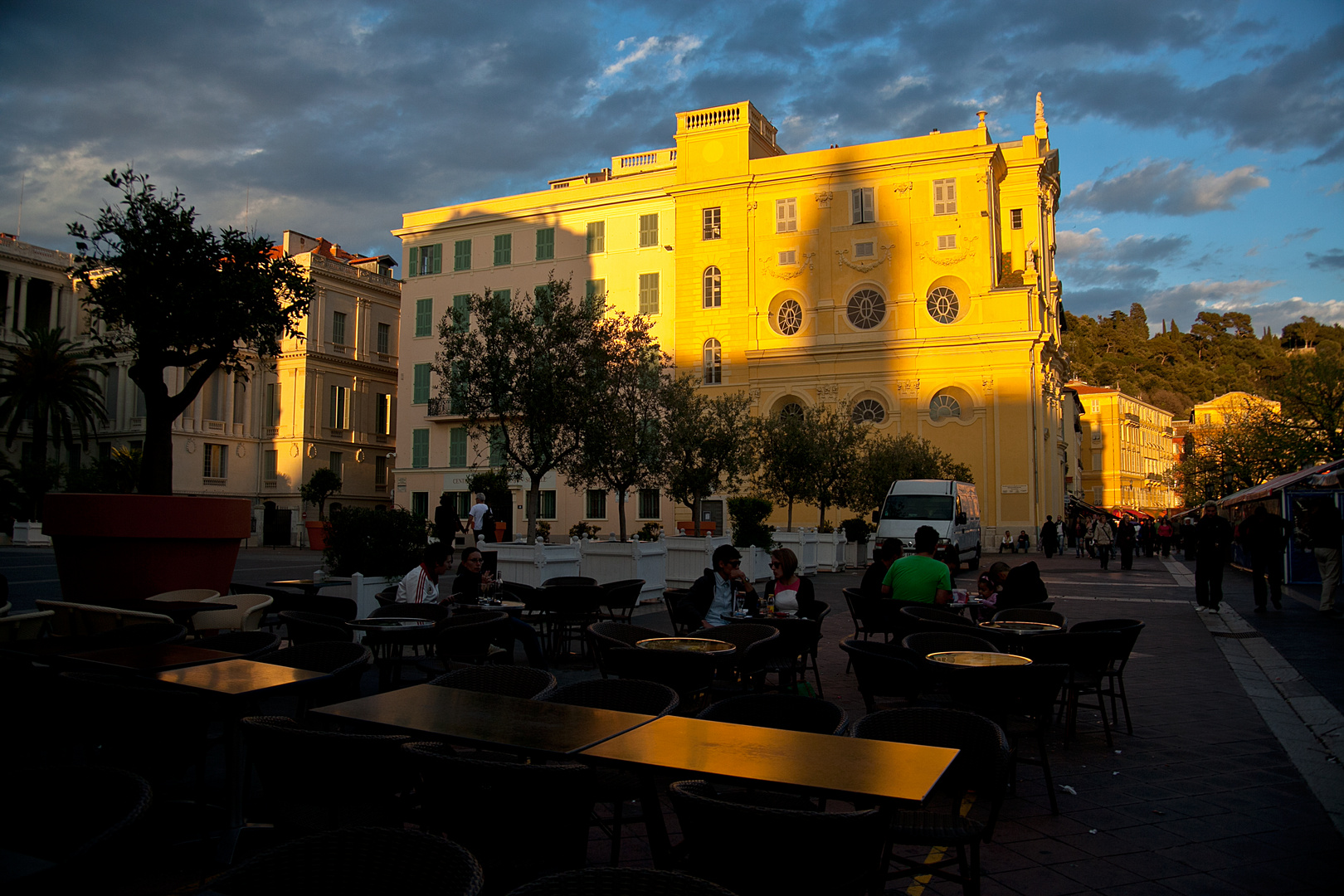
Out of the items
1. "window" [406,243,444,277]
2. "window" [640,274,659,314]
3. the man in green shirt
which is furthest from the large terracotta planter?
"window" [406,243,444,277]

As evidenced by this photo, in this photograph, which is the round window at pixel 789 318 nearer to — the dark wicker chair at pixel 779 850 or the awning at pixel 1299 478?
the awning at pixel 1299 478

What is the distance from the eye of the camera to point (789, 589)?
322 inches

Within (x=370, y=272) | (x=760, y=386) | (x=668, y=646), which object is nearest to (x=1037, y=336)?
(x=760, y=386)

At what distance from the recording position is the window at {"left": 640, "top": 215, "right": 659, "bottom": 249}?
45625 millimetres

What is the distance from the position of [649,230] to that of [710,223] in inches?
126

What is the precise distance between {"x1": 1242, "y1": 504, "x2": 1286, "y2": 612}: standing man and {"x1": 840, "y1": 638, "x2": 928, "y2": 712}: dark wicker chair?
11.4 m

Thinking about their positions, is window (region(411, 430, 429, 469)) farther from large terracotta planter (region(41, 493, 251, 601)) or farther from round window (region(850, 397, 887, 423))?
large terracotta planter (region(41, 493, 251, 601))

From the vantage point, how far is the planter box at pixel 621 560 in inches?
575

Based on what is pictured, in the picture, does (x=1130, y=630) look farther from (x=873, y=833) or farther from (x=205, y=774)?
(x=205, y=774)

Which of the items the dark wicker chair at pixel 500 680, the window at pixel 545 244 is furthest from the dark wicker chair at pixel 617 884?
Answer: the window at pixel 545 244

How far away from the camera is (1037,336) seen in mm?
39906

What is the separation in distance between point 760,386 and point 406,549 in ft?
114

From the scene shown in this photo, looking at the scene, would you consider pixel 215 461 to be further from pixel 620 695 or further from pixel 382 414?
pixel 620 695

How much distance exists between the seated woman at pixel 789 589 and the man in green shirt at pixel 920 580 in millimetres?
816
